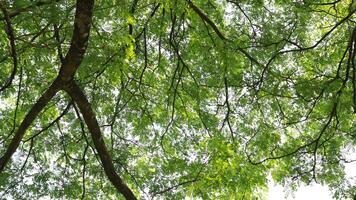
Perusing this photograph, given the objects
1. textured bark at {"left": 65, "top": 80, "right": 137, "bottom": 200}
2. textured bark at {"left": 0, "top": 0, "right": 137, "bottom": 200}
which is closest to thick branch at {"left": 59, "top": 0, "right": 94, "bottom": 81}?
textured bark at {"left": 0, "top": 0, "right": 137, "bottom": 200}

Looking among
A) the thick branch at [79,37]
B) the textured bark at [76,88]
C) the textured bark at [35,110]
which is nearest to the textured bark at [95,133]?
the textured bark at [76,88]

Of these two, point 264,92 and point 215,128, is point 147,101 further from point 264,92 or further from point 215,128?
point 264,92

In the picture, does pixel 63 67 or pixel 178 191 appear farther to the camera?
pixel 178 191

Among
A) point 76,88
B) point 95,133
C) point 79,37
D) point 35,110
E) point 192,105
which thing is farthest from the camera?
point 192,105

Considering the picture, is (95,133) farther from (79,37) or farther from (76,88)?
(79,37)

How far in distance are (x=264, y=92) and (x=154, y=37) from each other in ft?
6.14

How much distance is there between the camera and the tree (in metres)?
6.86

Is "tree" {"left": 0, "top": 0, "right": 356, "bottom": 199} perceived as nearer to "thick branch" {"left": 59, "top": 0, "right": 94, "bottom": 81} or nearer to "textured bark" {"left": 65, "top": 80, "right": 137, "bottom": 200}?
"textured bark" {"left": 65, "top": 80, "right": 137, "bottom": 200}

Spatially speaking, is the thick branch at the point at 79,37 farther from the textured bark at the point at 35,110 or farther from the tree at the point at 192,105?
the tree at the point at 192,105

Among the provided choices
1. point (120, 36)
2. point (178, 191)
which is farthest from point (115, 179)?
point (120, 36)

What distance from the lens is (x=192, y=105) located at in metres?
8.13

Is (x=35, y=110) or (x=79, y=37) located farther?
(x=35, y=110)

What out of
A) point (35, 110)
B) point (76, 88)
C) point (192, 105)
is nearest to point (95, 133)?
point (76, 88)

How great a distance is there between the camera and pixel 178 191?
25.6 ft
